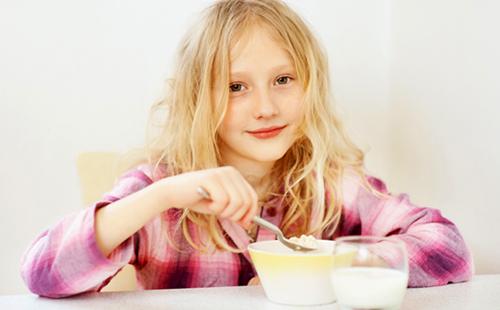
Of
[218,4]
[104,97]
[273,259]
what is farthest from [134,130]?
[273,259]

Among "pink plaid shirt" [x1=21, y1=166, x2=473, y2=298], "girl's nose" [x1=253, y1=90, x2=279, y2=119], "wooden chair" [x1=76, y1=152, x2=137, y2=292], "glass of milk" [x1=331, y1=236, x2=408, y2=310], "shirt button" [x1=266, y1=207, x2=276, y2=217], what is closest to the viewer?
"glass of milk" [x1=331, y1=236, x2=408, y2=310]

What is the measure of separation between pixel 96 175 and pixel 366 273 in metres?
0.77

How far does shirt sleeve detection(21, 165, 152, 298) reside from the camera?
0.86 meters

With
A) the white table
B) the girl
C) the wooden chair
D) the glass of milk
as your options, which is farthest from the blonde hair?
the glass of milk

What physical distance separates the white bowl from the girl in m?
0.26

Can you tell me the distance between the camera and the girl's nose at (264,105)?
1.08m

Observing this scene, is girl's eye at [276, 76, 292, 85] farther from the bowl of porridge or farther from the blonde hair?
the bowl of porridge

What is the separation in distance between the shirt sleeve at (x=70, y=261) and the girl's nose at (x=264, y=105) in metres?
0.32

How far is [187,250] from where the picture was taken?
1.14 m

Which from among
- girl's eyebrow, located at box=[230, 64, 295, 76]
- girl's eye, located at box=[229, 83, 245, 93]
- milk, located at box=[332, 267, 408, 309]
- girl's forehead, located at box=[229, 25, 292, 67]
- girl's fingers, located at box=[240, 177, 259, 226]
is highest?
girl's forehead, located at box=[229, 25, 292, 67]

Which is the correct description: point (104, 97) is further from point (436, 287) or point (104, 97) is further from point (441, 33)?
point (436, 287)

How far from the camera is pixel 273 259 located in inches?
31.0

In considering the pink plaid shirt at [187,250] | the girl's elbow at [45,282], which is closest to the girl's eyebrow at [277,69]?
the pink plaid shirt at [187,250]

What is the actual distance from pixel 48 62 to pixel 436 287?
926 millimetres
